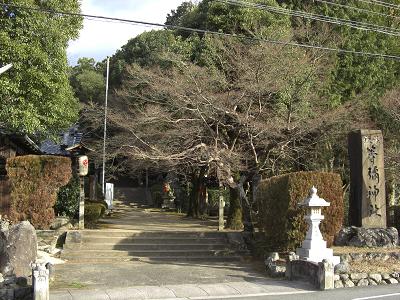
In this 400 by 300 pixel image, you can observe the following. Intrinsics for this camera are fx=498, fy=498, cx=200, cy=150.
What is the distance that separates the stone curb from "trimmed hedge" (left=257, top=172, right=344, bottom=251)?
2.95 m

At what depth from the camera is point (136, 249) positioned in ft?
55.8

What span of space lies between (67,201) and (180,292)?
858 centimetres

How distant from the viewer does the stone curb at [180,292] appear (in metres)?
11.0

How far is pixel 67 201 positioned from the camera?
61.4 feet

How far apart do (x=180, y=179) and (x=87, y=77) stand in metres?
16.0

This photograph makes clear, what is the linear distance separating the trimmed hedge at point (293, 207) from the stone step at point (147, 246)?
2.30m

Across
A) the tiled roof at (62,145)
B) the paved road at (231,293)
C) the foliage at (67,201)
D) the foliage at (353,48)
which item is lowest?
the paved road at (231,293)

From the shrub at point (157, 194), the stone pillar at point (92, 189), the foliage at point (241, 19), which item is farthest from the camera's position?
the shrub at point (157, 194)

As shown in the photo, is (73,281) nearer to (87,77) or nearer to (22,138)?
(22,138)

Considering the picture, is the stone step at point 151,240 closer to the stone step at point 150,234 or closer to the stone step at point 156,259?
the stone step at point 150,234

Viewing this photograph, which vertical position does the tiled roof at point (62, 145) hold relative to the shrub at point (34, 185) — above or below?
above

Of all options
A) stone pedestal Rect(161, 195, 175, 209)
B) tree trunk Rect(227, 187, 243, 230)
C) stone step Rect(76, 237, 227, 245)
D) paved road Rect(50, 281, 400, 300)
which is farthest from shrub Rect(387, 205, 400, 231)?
stone pedestal Rect(161, 195, 175, 209)

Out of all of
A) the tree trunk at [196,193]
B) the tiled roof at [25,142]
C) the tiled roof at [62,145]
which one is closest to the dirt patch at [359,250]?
the tree trunk at [196,193]

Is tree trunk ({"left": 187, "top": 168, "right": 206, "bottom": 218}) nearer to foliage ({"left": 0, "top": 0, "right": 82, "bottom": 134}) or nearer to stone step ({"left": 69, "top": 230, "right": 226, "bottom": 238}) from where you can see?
stone step ({"left": 69, "top": 230, "right": 226, "bottom": 238})
